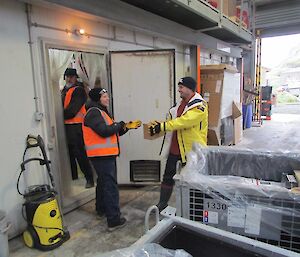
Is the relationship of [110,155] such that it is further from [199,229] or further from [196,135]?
[199,229]

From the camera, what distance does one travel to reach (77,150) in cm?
358

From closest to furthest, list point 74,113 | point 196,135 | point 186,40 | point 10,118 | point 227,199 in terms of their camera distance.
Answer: point 227,199 → point 10,118 → point 196,135 → point 74,113 → point 186,40

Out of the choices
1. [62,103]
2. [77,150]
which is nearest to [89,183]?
[77,150]

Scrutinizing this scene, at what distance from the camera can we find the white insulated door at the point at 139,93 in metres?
3.52

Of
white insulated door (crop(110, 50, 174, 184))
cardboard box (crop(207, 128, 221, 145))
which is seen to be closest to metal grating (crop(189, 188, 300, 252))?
white insulated door (crop(110, 50, 174, 184))

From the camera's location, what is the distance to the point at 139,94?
11.9ft

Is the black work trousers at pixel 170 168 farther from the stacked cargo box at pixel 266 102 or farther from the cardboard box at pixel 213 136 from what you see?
the stacked cargo box at pixel 266 102

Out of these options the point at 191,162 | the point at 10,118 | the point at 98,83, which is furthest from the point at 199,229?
the point at 98,83

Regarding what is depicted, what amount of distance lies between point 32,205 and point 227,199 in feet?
5.87

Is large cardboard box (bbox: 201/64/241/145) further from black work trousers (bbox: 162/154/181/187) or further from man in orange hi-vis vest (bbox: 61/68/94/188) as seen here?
man in orange hi-vis vest (bbox: 61/68/94/188)

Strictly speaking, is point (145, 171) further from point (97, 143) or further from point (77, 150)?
point (97, 143)

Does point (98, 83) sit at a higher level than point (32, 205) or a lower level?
higher

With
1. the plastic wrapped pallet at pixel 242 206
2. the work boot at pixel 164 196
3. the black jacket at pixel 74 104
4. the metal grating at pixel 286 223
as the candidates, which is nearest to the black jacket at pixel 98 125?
the work boot at pixel 164 196

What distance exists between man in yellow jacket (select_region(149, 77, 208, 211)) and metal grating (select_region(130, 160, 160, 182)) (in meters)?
0.85
